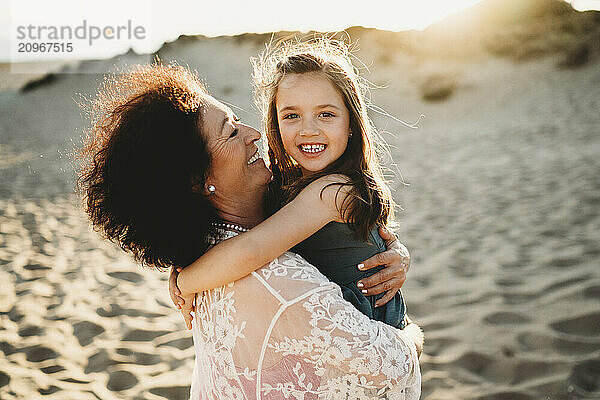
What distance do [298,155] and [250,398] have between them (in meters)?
0.86

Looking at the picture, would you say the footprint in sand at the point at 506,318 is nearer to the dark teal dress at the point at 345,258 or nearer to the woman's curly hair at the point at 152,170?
the dark teal dress at the point at 345,258

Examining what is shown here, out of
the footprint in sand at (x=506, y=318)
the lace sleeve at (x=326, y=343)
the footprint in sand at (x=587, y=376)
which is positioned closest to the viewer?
the lace sleeve at (x=326, y=343)

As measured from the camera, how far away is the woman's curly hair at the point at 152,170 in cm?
168

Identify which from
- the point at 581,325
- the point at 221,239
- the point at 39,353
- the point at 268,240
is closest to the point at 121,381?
the point at 39,353

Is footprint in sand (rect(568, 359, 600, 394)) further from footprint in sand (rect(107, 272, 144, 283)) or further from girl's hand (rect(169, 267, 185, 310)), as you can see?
footprint in sand (rect(107, 272, 144, 283))

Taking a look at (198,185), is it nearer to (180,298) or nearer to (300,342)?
(180,298)

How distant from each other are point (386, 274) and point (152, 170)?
0.83 metres

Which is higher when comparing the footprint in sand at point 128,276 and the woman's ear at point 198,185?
the woman's ear at point 198,185

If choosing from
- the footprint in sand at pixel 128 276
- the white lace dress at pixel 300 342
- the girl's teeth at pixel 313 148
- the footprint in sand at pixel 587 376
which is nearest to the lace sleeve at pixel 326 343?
the white lace dress at pixel 300 342

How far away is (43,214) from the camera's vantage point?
8.84 meters

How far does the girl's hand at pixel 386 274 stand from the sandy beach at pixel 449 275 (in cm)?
118

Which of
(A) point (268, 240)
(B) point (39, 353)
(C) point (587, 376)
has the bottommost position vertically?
(B) point (39, 353)

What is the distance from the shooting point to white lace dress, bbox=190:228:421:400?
1571 millimetres

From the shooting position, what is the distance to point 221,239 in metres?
1.80
